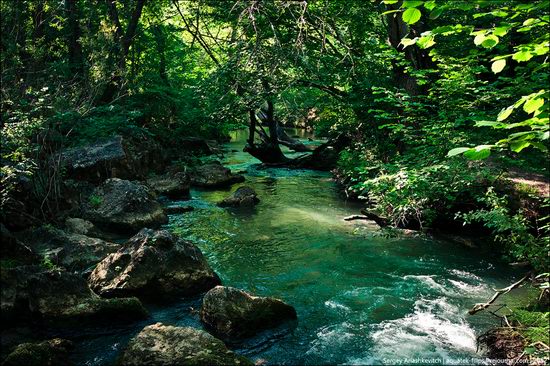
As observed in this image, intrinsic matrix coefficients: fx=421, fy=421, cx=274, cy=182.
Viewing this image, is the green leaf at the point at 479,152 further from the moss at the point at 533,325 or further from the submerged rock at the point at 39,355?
the submerged rock at the point at 39,355

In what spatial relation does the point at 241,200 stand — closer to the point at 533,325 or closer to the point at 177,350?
the point at 177,350

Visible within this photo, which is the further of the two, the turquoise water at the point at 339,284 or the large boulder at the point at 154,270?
the large boulder at the point at 154,270

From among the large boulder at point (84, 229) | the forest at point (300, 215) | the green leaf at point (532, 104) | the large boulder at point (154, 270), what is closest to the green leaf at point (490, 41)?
the forest at point (300, 215)

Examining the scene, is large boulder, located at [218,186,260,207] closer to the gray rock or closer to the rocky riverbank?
the gray rock

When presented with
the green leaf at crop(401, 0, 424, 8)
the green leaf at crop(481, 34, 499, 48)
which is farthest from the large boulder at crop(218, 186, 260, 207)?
the green leaf at crop(401, 0, 424, 8)

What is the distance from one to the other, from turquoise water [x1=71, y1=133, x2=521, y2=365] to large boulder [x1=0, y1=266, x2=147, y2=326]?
275mm

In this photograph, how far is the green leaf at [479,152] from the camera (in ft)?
7.99

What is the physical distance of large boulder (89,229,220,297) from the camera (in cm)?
663

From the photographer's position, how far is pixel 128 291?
21.6ft

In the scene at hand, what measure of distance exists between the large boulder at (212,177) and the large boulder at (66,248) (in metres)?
7.92

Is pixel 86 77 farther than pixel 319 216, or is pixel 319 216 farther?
pixel 319 216

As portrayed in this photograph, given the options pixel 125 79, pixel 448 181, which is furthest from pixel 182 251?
pixel 125 79

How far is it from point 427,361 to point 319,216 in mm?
6907

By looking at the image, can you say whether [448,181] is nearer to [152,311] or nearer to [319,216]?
[319,216]
